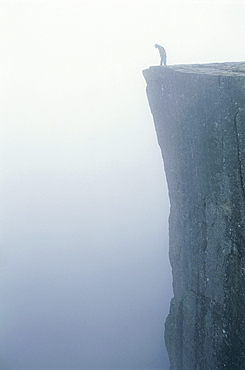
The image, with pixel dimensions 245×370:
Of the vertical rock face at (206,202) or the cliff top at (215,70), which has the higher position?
the cliff top at (215,70)

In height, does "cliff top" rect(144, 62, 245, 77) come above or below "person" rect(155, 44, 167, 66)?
below

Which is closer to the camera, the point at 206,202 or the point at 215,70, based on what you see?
the point at 206,202

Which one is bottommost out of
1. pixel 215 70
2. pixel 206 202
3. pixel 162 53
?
pixel 206 202

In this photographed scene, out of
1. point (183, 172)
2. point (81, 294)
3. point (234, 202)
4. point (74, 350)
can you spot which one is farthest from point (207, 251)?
point (81, 294)

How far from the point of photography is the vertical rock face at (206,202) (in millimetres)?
8625

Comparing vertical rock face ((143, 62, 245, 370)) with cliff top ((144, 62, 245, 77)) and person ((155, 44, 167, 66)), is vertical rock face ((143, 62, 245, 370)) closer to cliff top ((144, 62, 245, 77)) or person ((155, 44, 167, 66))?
cliff top ((144, 62, 245, 77))

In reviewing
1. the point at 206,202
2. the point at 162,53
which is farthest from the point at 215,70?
the point at 162,53

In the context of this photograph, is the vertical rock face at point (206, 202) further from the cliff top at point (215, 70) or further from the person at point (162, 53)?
the person at point (162, 53)

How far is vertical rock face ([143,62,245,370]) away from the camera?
28.3 feet

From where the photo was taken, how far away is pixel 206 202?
33.4 ft

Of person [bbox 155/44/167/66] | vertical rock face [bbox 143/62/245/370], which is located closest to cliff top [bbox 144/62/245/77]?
vertical rock face [bbox 143/62/245/370]

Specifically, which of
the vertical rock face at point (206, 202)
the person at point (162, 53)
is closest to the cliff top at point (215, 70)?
the vertical rock face at point (206, 202)

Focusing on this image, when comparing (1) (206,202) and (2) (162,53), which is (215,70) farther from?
(2) (162,53)

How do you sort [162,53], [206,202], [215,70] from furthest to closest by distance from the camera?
[162,53] < [215,70] < [206,202]
